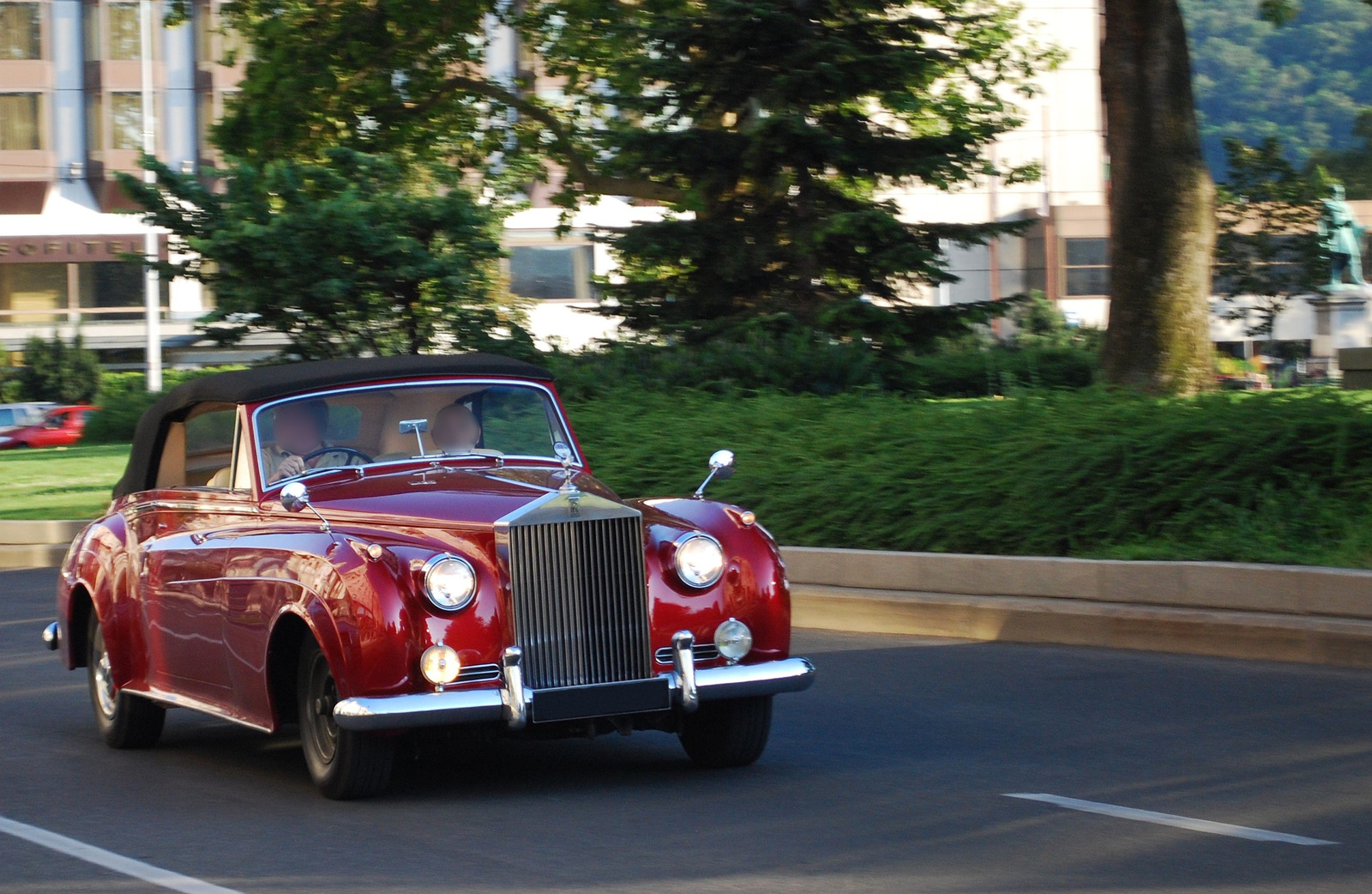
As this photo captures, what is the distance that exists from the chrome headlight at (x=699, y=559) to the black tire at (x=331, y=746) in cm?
131

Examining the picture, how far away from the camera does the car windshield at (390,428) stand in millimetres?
7727

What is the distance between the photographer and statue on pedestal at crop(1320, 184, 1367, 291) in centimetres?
3838

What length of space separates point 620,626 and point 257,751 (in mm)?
2444

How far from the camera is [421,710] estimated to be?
6.30 metres

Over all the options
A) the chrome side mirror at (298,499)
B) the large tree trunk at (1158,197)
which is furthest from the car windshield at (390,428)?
the large tree trunk at (1158,197)

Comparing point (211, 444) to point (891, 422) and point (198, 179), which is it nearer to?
point (891, 422)

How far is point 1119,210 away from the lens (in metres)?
17.3

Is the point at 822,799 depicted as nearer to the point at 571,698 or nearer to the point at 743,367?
the point at 571,698

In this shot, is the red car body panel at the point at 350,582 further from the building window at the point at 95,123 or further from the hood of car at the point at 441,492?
the building window at the point at 95,123

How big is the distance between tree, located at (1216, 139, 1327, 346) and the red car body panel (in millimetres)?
31928

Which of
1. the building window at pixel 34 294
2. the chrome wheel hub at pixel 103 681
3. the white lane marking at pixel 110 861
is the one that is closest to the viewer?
the white lane marking at pixel 110 861

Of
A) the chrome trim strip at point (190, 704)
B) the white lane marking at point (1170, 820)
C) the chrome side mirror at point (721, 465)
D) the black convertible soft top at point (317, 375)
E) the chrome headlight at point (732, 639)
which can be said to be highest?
the black convertible soft top at point (317, 375)

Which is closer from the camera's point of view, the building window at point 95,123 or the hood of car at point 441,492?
the hood of car at point 441,492

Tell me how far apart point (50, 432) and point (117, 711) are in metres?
43.1
